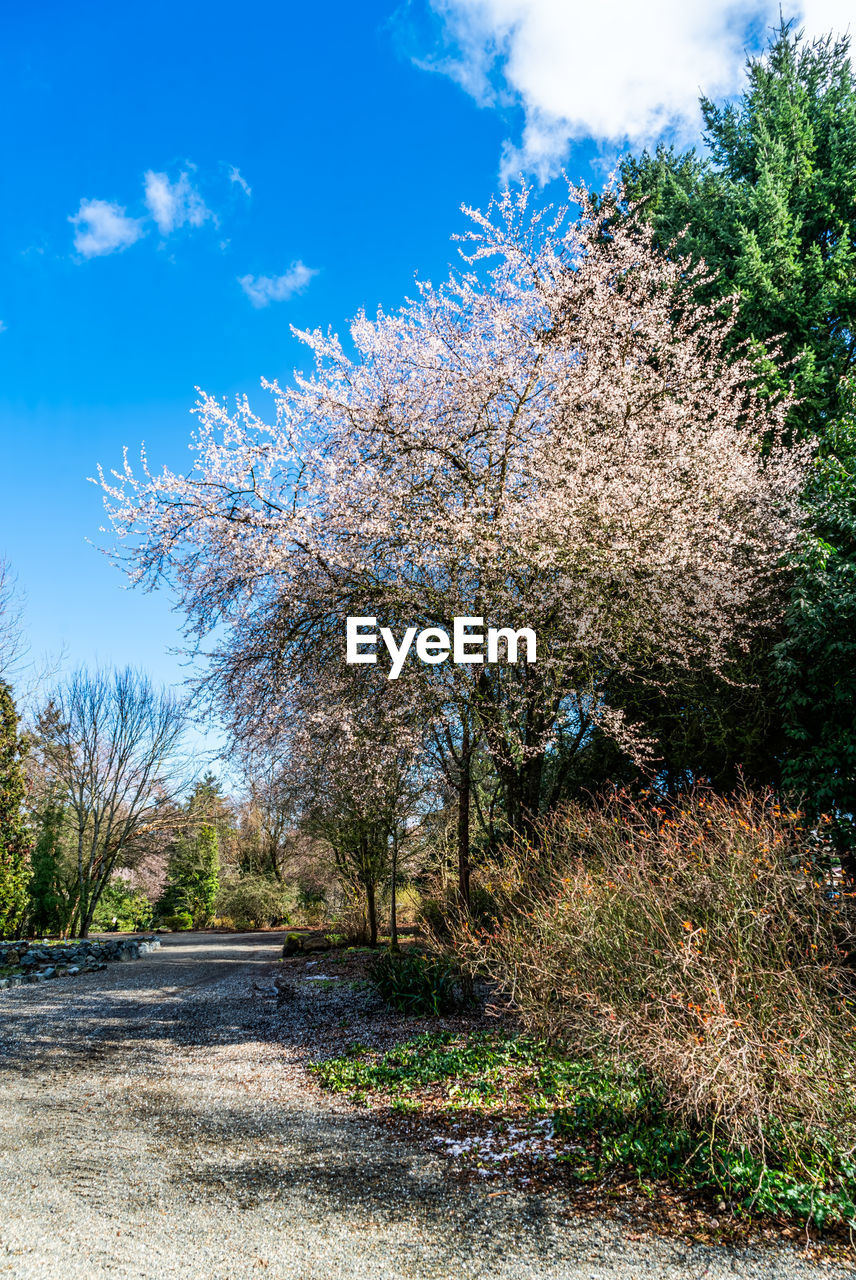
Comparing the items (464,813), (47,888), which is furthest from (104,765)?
(464,813)

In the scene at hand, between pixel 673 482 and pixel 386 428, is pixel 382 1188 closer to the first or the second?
pixel 386 428

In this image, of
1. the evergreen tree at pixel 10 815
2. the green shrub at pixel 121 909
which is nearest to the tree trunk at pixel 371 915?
the evergreen tree at pixel 10 815

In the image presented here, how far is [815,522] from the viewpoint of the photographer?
950 cm

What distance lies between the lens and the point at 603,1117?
13.4 ft

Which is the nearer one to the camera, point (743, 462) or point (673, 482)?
point (673, 482)

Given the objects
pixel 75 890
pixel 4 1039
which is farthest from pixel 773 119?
pixel 75 890

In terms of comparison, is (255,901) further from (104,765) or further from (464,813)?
(464,813)

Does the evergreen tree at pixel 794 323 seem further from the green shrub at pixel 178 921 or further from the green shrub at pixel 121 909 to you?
the green shrub at pixel 178 921

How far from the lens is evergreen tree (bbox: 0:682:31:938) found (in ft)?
42.2

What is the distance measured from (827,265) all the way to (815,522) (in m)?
8.08

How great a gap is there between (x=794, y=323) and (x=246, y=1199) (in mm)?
16208

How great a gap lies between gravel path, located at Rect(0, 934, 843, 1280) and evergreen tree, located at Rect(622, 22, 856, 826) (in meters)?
6.55

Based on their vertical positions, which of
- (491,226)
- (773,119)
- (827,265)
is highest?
(773,119)

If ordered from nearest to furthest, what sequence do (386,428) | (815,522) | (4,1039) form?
(4,1039) → (386,428) → (815,522)
